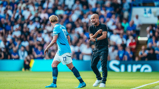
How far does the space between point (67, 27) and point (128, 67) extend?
566cm

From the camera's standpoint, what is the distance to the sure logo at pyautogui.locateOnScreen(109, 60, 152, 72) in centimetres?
Result: 1872

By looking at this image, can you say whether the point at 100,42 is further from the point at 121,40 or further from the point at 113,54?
the point at 121,40

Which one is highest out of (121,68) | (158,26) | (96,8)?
(96,8)

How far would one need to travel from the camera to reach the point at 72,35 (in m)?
21.0

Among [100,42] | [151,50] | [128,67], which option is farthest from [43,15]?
[100,42]

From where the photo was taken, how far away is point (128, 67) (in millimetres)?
18812

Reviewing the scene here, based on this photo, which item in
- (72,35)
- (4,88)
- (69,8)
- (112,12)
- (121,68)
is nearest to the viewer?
(4,88)

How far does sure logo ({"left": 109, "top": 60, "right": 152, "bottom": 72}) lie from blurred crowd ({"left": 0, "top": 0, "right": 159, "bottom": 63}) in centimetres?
59

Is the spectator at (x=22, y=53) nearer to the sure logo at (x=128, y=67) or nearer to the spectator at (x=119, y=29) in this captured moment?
the sure logo at (x=128, y=67)

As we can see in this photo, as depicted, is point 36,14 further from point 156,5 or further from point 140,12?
point 156,5

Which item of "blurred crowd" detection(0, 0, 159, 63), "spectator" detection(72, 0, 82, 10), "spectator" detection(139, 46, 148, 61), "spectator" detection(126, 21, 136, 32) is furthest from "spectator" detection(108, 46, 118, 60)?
"spectator" detection(72, 0, 82, 10)

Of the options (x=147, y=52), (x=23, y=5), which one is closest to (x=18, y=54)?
(x=23, y=5)

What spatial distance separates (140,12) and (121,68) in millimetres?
6264

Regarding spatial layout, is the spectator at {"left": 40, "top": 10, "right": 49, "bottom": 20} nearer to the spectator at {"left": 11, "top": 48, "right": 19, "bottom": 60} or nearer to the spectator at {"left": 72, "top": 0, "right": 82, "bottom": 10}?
the spectator at {"left": 72, "top": 0, "right": 82, "bottom": 10}
